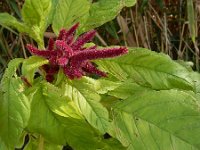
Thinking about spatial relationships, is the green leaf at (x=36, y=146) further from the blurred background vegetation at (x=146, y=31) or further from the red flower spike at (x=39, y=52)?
the blurred background vegetation at (x=146, y=31)

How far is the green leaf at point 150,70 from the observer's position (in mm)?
727

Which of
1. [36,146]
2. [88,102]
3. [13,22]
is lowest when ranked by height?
[36,146]

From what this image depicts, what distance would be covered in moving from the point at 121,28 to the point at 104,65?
1.07m

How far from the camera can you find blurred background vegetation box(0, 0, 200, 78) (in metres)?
1.75

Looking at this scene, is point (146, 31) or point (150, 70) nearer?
point (150, 70)

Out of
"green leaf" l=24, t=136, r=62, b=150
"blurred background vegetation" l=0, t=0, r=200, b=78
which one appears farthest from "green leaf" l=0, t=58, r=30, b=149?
"blurred background vegetation" l=0, t=0, r=200, b=78

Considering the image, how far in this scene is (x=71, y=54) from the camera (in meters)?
0.69

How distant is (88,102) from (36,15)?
159 mm

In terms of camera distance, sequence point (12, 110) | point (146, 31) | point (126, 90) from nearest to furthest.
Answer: point (12, 110)
point (126, 90)
point (146, 31)

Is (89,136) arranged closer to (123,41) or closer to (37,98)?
(37,98)

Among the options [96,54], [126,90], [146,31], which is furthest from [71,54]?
[146,31]

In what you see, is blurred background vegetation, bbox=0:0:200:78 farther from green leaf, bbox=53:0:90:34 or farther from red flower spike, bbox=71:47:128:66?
red flower spike, bbox=71:47:128:66

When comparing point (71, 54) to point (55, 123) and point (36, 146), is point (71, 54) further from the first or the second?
point (36, 146)

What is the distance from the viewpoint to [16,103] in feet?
2.17
